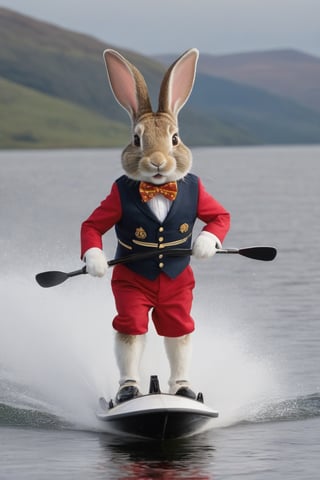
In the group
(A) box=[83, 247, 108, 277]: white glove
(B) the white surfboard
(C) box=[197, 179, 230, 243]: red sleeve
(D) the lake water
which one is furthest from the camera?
(C) box=[197, 179, 230, 243]: red sleeve

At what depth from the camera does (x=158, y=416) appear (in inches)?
429

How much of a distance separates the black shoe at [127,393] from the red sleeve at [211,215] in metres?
1.35

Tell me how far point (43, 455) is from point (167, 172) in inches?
92.1

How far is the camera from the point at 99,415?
11.5 metres

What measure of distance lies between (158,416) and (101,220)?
5.47 ft

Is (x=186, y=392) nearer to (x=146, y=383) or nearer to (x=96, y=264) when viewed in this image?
(x=146, y=383)

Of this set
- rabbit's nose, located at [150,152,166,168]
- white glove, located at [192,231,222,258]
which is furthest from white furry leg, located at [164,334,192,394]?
rabbit's nose, located at [150,152,166,168]

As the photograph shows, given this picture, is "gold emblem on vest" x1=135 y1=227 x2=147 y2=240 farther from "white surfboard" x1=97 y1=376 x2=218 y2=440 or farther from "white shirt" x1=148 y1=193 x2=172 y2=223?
"white surfboard" x1=97 y1=376 x2=218 y2=440

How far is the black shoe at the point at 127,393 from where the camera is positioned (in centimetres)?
1141

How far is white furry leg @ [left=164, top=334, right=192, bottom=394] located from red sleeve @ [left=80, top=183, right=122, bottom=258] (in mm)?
974

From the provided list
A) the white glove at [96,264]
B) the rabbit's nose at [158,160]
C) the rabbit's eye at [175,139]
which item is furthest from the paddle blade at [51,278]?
the rabbit's eye at [175,139]

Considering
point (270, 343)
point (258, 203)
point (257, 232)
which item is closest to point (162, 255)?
point (270, 343)

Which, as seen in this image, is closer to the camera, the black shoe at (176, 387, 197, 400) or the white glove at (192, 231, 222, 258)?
the white glove at (192, 231, 222, 258)

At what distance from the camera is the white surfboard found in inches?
429
